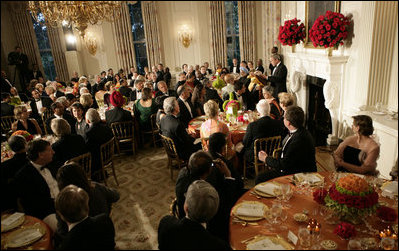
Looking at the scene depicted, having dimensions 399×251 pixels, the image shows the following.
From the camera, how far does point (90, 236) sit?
83.9 inches

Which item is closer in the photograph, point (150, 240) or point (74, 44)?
point (150, 240)

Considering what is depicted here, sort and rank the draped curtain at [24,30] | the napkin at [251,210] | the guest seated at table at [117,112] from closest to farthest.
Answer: the napkin at [251,210], the guest seated at table at [117,112], the draped curtain at [24,30]

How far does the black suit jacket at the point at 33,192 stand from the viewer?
2.93m

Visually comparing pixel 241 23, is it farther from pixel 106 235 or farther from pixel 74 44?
pixel 106 235

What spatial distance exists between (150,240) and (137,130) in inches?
126

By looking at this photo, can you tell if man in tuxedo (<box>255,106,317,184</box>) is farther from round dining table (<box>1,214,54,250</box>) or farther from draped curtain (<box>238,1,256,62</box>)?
draped curtain (<box>238,1,256,62</box>)

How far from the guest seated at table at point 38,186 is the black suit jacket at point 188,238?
1467 millimetres

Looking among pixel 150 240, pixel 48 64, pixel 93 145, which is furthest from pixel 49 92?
pixel 48 64

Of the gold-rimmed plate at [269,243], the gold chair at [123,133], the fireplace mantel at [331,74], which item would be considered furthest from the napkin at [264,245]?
the fireplace mantel at [331,74]

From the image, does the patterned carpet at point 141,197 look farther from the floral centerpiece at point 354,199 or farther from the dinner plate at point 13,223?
the floral centerpiece at point 354,199

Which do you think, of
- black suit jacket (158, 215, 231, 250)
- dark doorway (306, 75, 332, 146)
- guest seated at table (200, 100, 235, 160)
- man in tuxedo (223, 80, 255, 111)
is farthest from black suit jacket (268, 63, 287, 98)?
black suit jacket (158, 215, 231, 250)

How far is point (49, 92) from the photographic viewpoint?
7.02m

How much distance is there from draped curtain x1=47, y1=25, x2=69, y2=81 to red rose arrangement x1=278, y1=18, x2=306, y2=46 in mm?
9643

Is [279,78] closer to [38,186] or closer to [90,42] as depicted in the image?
[38,186]
